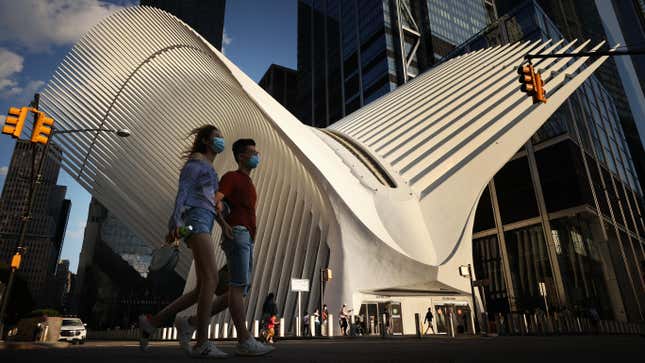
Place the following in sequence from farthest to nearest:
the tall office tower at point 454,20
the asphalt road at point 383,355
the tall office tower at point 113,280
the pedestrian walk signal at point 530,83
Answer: the tall office tower at point 454,20, the tall office tower at point 113,280, the pedestrian walk signal at point 530,83, the asphalt road at point 383,355

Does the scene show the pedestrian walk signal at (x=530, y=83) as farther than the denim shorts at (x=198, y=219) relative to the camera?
Yes

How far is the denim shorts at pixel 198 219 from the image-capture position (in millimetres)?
3357

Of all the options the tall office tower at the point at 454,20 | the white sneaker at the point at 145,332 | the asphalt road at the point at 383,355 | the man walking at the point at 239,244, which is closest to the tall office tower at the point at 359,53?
the tall office tower at the point at 454,20

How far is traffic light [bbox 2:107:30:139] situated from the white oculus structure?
815 cm

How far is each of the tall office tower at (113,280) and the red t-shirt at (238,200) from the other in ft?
227

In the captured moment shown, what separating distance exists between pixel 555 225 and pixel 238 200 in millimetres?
34111

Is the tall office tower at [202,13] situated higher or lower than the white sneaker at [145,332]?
higher

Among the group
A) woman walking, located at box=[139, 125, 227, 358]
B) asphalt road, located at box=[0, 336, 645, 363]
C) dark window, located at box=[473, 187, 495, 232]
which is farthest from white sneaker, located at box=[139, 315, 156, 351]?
dark window, located at box=[473, 187, 495, 232]

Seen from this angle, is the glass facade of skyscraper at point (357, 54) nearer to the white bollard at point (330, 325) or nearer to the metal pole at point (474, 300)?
the metal pole at point (474, 300)

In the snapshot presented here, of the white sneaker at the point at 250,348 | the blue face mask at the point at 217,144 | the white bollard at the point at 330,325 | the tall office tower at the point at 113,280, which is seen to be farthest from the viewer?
the tall office tower at the point at 113,280

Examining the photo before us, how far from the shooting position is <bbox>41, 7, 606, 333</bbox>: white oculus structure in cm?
1712

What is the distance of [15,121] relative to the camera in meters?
9.34

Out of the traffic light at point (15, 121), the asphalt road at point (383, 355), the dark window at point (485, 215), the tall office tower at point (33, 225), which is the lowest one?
the asphalt road at point (383, 355)

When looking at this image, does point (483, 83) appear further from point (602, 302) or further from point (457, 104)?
point (602, 302)
